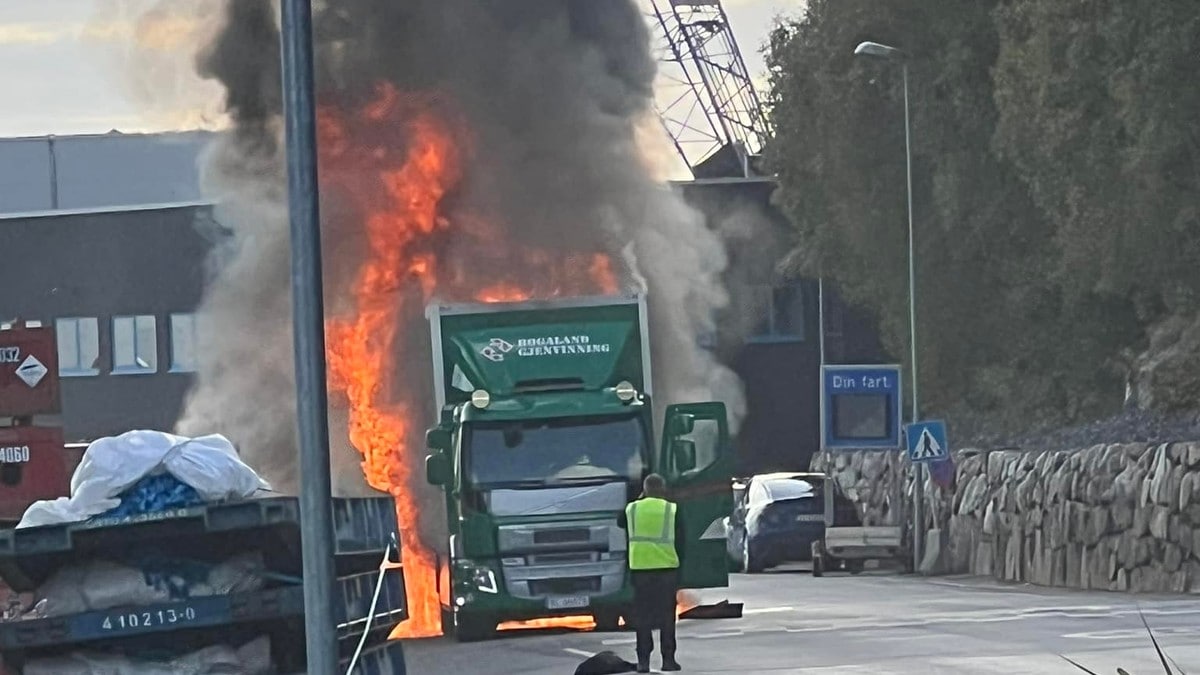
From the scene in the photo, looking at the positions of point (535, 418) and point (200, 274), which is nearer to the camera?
point (535, 418)

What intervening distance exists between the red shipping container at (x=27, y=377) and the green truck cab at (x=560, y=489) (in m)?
4.30

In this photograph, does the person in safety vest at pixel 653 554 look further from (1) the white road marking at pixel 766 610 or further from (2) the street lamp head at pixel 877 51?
(2) the street lamp head at pixel 877 51

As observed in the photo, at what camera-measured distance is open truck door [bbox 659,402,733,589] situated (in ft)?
79.7

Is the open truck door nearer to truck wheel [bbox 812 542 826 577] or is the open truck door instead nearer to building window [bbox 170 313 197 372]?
truck wheel [bbox 812 542 826 577]

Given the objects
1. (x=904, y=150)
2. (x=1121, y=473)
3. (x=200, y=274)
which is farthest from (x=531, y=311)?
(x=200, y=274)

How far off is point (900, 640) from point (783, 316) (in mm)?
43139

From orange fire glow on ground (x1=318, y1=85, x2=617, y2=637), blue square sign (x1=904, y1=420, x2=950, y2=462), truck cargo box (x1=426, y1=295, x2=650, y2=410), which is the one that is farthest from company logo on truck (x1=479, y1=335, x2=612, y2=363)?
blue square sign (x1=904, y1=420, x2=950, y2=462)

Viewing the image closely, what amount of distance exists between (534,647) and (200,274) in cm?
4037

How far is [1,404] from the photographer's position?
21.8m

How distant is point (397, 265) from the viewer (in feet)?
102

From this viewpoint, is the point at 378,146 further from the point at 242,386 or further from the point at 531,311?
the point at 531,311

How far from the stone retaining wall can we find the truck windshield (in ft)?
27.6

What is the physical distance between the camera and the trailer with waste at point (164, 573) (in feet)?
41.0

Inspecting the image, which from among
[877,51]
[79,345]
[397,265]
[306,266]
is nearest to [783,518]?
[877,51]
